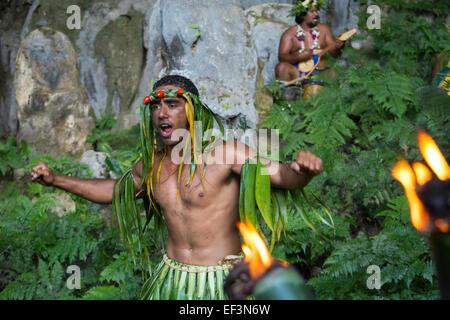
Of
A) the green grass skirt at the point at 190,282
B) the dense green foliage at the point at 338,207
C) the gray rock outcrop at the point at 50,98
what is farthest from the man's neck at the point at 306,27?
the green grass skirt at the point at 190,282

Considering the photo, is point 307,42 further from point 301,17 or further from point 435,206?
point 435,206

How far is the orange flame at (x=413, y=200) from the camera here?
58 cm

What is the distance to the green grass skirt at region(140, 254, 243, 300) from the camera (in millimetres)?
2243

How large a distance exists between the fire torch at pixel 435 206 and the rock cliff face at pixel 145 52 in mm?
4707

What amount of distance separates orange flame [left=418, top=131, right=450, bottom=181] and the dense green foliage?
162cm

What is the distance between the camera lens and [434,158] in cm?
66

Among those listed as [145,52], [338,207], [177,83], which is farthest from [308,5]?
[177,83]

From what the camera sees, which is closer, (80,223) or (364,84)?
(80,223)

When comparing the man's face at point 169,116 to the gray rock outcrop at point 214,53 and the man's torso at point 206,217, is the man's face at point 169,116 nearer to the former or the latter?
the man's torso at point 206,217

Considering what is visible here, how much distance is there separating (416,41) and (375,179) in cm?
245

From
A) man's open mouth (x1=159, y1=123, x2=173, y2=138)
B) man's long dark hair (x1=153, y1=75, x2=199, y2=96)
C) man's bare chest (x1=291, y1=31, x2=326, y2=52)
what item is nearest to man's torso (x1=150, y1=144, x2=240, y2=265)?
man's open mouth (x1=159, y1=123, x2=173, y2=138)

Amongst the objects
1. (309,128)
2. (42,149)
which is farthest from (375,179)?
(42,149)

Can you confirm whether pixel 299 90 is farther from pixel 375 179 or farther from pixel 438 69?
pixel 375 179
